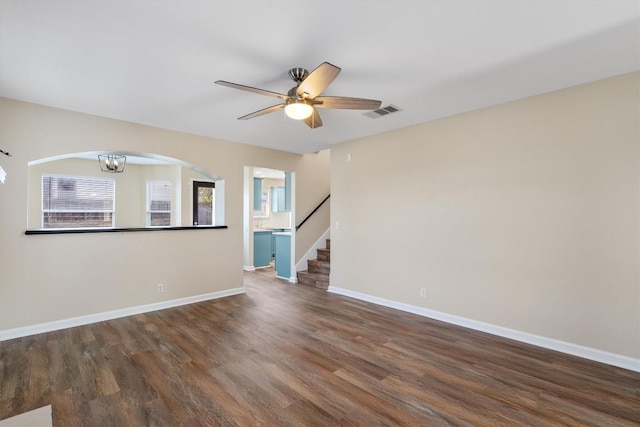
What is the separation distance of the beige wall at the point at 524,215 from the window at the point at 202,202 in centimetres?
463

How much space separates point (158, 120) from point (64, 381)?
3038mm

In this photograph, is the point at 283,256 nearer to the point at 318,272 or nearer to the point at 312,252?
the point at 312,252

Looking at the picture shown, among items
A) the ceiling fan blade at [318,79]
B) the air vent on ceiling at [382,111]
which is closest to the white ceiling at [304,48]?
the air vent on ceiling at [382,111]

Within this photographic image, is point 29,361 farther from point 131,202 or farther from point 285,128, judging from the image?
point 131,202

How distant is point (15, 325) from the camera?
324 cm

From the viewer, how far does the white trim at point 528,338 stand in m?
2.67

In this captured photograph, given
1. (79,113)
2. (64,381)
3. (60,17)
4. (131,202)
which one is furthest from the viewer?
(131,202)

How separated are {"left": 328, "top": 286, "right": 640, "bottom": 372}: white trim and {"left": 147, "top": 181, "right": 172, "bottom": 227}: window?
18.7ft

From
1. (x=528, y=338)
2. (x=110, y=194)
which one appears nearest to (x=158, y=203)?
(x=110, y=194)

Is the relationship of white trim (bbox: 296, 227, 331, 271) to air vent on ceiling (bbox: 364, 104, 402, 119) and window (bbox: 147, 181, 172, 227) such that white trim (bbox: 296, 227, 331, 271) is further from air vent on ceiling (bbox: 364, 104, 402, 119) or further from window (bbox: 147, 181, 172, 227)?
window (bbox: 147, 181, 172, 227)

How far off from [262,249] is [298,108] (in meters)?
5.39

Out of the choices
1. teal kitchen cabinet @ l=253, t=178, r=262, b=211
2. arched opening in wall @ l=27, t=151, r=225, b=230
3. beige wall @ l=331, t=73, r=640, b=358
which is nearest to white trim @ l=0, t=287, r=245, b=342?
arched opening in wall @ l=27, t=151, r=225, b=230

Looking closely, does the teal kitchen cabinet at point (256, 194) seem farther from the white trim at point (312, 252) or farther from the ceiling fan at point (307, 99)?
the ceiling fan at point (307, 99)

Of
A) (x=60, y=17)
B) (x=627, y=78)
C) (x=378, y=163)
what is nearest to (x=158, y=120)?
(x=60, y=17)
